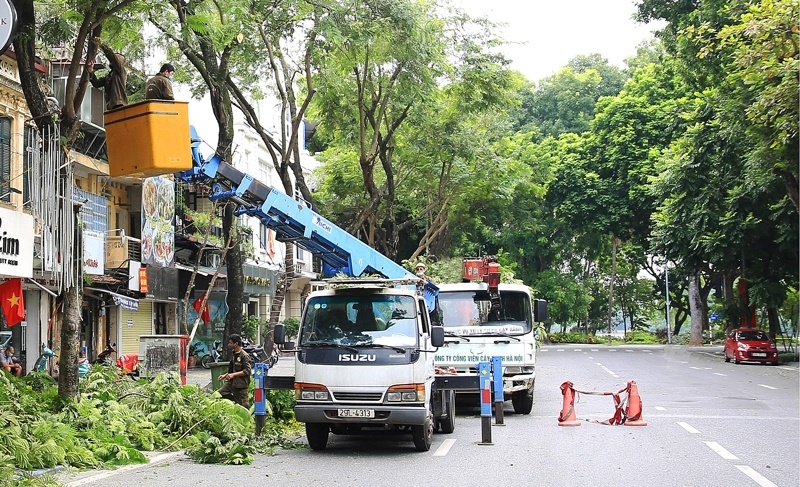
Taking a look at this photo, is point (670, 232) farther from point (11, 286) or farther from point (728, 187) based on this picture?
point (11, 286)

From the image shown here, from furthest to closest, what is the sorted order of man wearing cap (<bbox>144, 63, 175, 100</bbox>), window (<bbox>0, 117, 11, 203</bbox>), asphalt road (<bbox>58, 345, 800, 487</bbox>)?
window (<bbox>0, 117, 11, 203</bbox>) → man wearing cap (<bbox>144, 63, 175, 100</bbox>) → asphalt road (<bbox>58, 345, 800, 487</bbox>)

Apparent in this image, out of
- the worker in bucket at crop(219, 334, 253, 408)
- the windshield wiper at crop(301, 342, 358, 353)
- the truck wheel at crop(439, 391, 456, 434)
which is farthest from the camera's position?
the worker in bucket at crop(219, 334, 253, 408)

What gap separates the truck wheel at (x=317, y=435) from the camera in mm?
12320

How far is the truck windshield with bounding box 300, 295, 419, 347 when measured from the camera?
40.2ft

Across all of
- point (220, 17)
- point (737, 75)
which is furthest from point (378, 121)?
point (737, 75)

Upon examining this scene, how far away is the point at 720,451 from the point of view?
39.6 ft

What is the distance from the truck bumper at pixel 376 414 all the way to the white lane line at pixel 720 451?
3.88 metres

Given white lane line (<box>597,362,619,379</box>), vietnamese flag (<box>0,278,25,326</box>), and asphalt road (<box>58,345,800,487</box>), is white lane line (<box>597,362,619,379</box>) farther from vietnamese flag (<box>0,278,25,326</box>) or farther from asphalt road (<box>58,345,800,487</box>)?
vietnamese flag (<box>0,278,25,326</box>)

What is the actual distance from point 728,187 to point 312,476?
29.2 metres

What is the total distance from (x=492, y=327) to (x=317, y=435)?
→ 5.98 meters

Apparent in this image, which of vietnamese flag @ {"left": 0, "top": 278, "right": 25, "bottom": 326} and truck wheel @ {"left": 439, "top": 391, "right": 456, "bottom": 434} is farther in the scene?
vietnamese flag @ {"left": 0, "top": 278, "right": 25, "bottom": 326}

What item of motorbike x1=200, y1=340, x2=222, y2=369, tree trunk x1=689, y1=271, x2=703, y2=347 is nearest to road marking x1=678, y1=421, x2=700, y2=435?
motorbike x1=200, y1=340, x2=222, y2=369

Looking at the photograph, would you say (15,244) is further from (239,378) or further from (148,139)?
(239,378)

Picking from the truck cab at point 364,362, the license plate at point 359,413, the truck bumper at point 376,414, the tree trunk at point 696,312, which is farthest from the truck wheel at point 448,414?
the tree trunk at point 696,312
